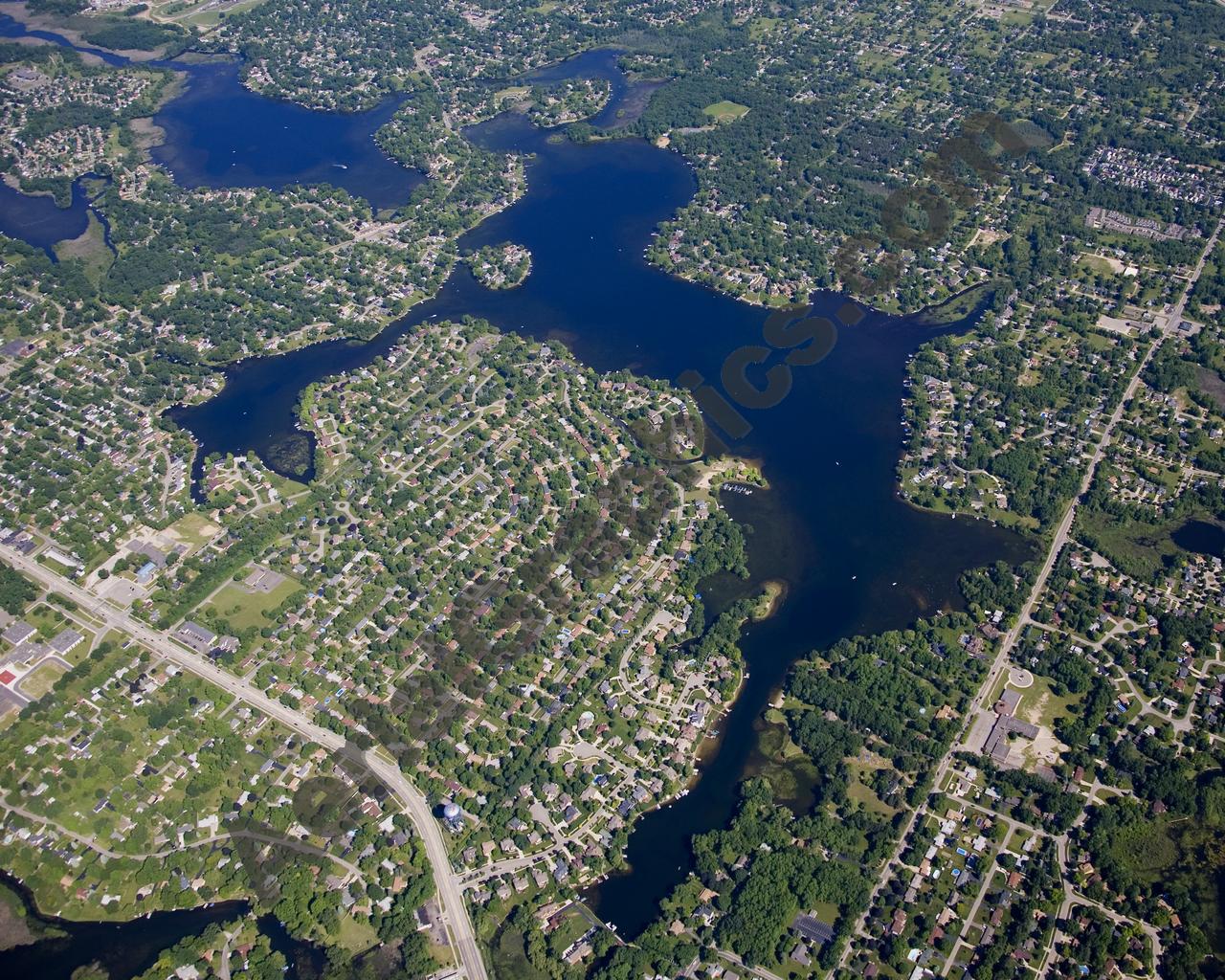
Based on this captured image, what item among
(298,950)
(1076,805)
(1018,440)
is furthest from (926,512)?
(298,950)

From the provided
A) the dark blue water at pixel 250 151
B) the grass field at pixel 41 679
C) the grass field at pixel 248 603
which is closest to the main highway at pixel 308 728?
the grass field at pixel 248 603

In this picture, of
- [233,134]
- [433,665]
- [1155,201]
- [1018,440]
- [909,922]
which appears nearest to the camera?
[909,922]

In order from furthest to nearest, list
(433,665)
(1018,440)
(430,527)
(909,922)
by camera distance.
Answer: (1018,440) → (430,527) → (433,665) → (909,922)

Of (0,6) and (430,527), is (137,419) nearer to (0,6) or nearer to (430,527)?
(430,527)

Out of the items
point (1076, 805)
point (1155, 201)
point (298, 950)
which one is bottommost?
point (298, 950)

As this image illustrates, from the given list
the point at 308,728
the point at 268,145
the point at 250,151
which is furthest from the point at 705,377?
the point at 250,151

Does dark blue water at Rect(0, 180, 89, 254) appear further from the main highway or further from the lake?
the main highway

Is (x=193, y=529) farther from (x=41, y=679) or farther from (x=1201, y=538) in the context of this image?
(x=1201, y=538)
